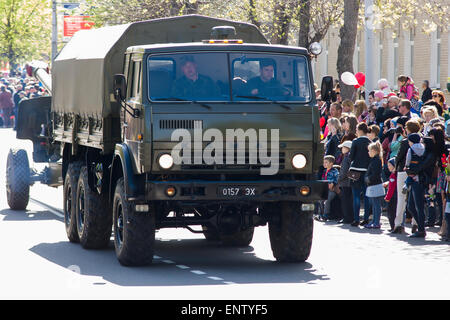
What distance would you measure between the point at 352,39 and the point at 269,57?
15.5 m

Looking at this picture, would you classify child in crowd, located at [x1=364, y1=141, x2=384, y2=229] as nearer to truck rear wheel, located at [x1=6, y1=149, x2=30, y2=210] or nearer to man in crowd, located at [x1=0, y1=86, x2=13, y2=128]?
truck rear wheel, located at [x1=6, y1=149, x2=30, y2=210]

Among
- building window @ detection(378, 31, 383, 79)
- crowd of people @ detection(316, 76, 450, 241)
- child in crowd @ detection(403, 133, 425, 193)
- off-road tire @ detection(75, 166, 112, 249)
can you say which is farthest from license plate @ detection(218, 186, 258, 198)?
building window @ detection(378, 31, 383, 79)

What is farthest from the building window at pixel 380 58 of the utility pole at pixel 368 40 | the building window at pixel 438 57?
the utility pole at pixel 368 40

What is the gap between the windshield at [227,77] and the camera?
12984 millimetres

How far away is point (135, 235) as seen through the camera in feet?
41.9

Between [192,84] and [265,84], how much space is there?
81 cm

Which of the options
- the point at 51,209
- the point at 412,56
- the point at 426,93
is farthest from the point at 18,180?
the point at 412,56

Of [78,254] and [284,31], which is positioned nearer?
[78,254]

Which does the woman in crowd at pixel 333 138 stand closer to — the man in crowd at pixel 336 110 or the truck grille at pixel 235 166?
the man in crowd at pixel 336 110

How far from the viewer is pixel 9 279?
40.2 ft

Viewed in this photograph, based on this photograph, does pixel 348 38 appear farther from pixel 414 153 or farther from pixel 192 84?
pixel 192 84

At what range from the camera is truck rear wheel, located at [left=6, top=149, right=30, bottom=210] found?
65.7 ft

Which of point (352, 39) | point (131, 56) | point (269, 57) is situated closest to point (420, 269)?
point (269, 57)
